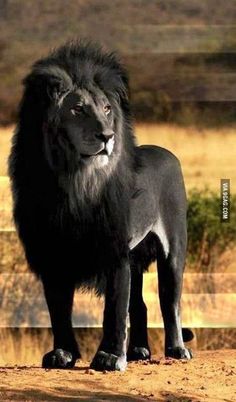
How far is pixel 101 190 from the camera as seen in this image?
9641 mm

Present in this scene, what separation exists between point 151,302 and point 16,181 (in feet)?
5.18

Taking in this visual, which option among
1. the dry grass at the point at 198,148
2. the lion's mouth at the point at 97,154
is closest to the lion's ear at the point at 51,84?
the lion's mouth at the point at 97,154

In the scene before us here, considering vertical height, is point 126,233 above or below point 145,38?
below

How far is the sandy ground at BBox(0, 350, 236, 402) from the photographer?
9.09m

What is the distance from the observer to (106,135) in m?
9.41

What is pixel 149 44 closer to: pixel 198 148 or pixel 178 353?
pixel 198 148

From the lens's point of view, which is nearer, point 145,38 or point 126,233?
point 126,233

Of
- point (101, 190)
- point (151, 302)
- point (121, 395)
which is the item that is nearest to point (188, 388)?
point (121, 395)

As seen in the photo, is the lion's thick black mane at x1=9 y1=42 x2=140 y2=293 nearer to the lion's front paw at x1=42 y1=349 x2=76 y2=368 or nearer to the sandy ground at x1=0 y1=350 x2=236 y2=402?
the lion's front paw at x1=42 y1=349 x2=76 y2=368

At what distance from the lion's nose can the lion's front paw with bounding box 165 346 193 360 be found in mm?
1393

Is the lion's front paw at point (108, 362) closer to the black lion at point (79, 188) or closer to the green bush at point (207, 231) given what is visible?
the black lion at point (79, 188)

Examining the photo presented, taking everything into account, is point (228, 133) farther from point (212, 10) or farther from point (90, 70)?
point (90, 70)

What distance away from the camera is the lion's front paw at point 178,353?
10.3m

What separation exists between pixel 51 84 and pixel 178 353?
1.61 meters
